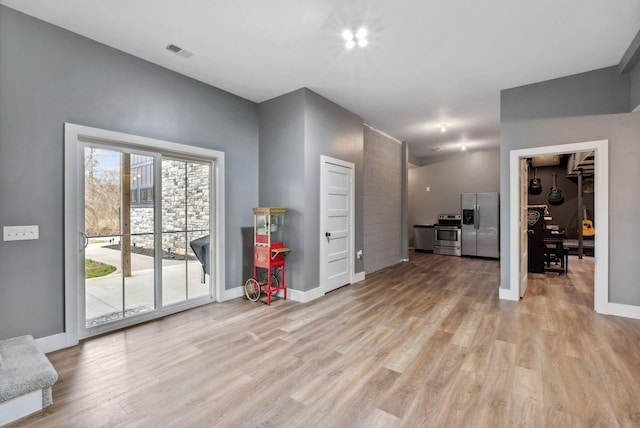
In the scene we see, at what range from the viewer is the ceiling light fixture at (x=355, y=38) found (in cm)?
296

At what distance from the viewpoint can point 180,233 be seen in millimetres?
3855

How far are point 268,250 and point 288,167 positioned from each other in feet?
4.15

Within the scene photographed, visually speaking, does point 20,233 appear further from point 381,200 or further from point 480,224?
point 480,224

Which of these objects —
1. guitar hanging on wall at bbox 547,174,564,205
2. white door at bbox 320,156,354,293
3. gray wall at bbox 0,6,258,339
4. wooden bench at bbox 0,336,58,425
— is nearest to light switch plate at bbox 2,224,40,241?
gray wall at bbox 0,6,258,339

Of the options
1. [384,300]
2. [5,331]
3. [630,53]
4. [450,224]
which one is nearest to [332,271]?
[384,300]

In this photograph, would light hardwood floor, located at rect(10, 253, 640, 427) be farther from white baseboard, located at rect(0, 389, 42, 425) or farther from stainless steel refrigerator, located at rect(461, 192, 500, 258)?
stainless steel refrigerator, located at rect(461, 192, 500, 258)

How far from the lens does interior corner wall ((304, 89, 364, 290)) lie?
14.2 feet

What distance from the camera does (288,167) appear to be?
4.42 meters

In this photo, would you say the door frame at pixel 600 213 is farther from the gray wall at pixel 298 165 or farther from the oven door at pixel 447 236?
the oven door at pixel 447 236

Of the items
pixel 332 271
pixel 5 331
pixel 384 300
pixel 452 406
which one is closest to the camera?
pixel 452 406

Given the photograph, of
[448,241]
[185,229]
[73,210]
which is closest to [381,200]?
[448,241]

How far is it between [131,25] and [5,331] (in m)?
2.95

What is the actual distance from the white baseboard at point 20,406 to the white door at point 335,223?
3.23 meters

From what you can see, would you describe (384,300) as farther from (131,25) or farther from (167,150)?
(131,25)
